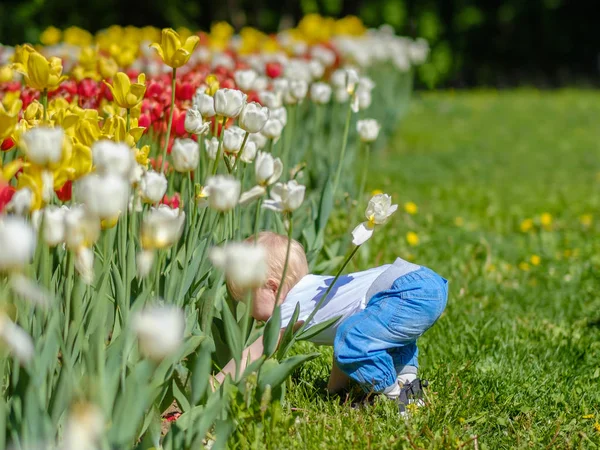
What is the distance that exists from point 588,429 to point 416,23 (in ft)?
41.8

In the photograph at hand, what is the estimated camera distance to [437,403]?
2.33m

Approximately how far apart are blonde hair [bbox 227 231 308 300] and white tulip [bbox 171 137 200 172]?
373 mm

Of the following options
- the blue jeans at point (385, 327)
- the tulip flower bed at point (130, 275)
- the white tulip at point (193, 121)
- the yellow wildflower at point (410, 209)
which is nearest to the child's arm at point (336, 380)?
the blue jeans at point (385, 327)

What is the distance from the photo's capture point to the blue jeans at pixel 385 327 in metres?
2.24

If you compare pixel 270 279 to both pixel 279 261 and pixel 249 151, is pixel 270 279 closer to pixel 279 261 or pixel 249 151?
pixel 279 261

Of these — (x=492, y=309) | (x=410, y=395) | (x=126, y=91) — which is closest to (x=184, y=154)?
(x=126, y=91)

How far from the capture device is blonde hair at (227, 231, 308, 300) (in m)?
2.30

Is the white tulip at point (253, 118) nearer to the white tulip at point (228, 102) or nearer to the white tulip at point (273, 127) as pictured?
the white tulip at point (228, 102)

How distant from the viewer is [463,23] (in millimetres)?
14859

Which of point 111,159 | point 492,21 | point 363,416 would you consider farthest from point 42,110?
point 492,21

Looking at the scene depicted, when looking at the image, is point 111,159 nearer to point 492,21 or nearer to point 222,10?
point 222,10

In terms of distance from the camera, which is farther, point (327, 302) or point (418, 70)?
point (418, 70)

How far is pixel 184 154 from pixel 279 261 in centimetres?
47

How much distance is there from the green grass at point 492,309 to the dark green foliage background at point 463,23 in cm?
605
